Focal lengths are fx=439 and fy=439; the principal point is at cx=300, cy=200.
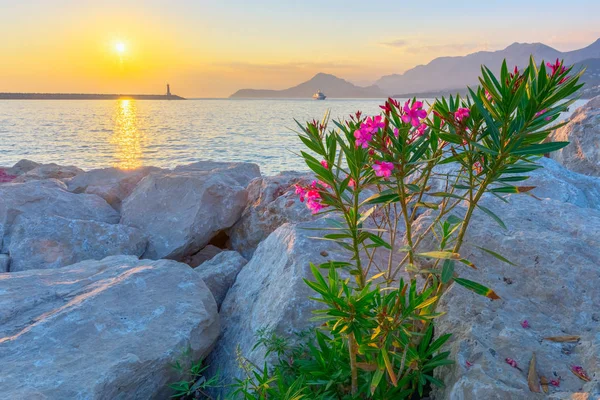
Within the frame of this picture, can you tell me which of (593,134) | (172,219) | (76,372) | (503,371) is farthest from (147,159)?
(503,371)

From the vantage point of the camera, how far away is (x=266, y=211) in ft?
18.2

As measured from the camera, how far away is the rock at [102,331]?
2.55 m

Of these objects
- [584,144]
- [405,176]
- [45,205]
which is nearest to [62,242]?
[45,205]

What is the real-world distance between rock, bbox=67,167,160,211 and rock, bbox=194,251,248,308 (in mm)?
3303

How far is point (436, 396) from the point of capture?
90.0 inches

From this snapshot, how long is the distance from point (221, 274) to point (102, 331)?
143 cm

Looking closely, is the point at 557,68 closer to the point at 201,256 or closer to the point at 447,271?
the point at 447,271

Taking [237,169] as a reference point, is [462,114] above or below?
above

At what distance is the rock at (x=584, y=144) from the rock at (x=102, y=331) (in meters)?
7.22

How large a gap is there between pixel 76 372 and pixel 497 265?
8.62 feet

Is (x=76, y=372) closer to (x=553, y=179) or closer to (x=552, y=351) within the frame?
(x=552, y=351)

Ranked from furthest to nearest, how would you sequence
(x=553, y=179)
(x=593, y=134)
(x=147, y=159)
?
(x=147, y=159) → (x=593, y=134) → (x=553, y=179)

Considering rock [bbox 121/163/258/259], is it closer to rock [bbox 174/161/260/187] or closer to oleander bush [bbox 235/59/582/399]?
rock [bbox 174/161/260/187]

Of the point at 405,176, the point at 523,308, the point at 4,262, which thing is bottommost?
the point at 4,262
